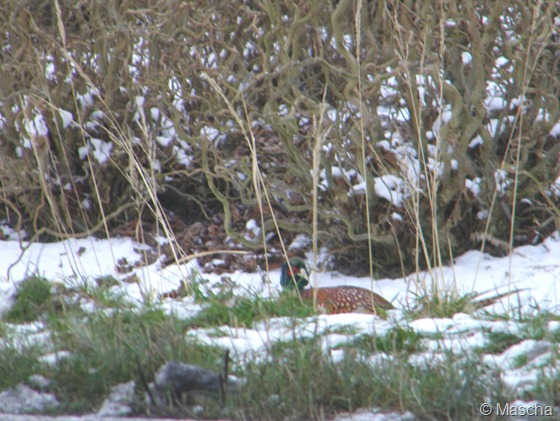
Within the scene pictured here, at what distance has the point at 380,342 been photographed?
3.07 meters

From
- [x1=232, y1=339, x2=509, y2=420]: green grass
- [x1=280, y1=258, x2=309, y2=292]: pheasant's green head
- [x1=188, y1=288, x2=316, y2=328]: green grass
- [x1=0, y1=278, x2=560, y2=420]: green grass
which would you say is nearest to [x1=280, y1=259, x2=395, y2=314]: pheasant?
[x1=280, y1=258, x2=309, y2=292]: pheasant's green head

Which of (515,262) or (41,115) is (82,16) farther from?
(515,262)

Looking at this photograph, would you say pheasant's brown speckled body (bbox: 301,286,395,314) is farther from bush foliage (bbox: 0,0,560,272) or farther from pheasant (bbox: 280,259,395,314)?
bush foliage (bbox: 0,0,560,272)

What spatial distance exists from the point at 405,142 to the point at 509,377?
2.97 meters

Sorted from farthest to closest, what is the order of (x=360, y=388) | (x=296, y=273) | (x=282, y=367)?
(x=296, y=273) < (x=282, y=367) < (x=360, y=388)

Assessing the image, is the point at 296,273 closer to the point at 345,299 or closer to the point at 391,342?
the point at 345,299

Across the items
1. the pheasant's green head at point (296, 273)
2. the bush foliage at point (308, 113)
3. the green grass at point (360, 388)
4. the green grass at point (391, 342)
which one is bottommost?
the green grass at point (360, 388)

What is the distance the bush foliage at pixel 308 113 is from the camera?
5.12 metres

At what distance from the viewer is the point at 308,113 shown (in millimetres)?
5398

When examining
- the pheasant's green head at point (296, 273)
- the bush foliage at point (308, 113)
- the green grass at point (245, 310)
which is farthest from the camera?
the bush foliage at point (308, 113)

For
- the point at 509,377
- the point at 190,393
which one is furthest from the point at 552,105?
the point at 190,393

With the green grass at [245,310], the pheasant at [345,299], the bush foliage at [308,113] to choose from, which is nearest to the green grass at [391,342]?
the green grass at [245,310]

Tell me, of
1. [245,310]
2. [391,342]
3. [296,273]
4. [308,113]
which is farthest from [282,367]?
[308,113]

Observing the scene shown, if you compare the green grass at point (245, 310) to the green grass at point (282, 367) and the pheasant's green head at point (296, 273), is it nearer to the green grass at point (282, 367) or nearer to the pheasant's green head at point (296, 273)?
the green grass at point (282, 367)
